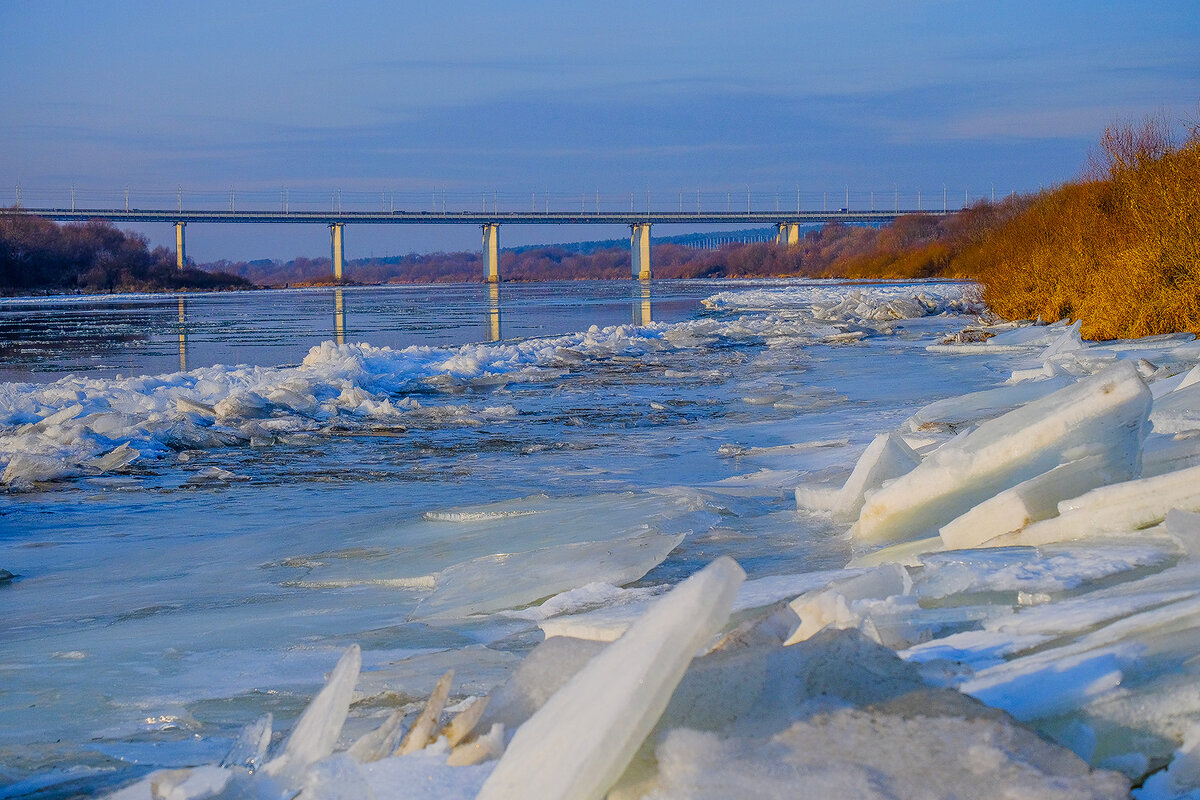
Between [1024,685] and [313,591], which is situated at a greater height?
[1024,685]

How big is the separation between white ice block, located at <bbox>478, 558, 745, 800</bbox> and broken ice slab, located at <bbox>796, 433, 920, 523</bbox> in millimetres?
2985

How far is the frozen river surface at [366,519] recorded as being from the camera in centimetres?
311

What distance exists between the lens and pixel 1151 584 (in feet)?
8.78

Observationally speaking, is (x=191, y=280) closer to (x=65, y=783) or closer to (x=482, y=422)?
(x=482, y=422)

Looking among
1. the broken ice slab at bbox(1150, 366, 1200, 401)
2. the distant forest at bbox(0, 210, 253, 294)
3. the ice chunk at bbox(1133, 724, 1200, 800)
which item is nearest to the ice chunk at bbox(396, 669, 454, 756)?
the ice chunk at bbox(1133, 724, 1200, 800)

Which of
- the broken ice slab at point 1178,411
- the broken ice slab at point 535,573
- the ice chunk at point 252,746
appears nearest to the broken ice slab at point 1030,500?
the broken ice slab at point 535,573

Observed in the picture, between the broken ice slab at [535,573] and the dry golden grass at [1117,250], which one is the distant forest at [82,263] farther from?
the broken ice slab at [535,573]

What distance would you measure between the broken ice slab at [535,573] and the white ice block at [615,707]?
2.05 m

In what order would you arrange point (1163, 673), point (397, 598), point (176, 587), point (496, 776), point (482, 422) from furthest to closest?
1. point (482, 422)
2. point (176, 587)
3. point (397, 598)
4. point (1163, 673)
5. point (496, 776)

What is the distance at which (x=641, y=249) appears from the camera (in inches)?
3494

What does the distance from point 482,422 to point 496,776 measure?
7995 mm

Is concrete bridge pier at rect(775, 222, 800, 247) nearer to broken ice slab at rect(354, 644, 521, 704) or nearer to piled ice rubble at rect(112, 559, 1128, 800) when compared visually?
broken ice slab at rect(354, 644, 521, 704)

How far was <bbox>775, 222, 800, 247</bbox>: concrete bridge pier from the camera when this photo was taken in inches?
3688

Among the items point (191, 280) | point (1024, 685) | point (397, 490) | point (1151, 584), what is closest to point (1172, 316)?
point (397, 490)
